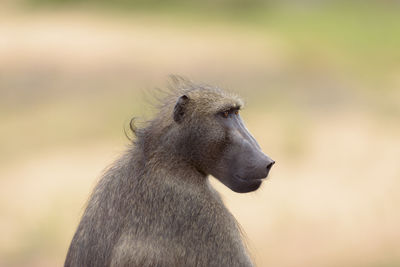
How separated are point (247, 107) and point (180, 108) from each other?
9.07 m

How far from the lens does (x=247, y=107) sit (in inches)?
537

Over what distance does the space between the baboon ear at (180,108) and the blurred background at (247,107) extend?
0.60m

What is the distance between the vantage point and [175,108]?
4.59m

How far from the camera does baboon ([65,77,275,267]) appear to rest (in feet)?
14.4

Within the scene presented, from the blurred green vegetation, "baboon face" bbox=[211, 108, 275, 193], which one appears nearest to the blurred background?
the blurred green vegetation

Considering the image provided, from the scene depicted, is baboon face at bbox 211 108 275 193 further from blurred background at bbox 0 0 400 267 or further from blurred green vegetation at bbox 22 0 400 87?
blurred green vegetation at bbox 22 0 400 87

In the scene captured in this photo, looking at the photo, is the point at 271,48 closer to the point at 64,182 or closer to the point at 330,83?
the point at 330,83

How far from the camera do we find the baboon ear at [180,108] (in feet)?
15.1

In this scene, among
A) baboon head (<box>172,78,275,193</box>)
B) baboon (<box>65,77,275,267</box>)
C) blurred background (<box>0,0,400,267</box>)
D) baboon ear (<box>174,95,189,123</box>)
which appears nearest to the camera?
baboon (<box>65,77,275,267</box>)

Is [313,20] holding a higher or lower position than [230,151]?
higher

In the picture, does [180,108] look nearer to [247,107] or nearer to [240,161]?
[240,161]

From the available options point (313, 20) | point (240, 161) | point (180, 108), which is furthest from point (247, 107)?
point (313, 20)

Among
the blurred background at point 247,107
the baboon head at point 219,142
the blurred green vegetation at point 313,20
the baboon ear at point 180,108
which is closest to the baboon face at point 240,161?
the baboon head at point 219,142

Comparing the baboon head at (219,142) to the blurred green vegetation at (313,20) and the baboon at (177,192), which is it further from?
the blurred green vegetation at (313,20)
